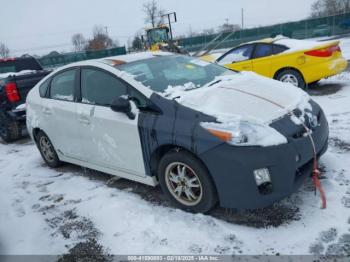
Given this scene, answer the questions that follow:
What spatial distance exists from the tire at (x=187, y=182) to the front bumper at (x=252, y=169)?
0.11 m

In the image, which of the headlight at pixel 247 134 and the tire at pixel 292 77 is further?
the tire at pixel 292 77

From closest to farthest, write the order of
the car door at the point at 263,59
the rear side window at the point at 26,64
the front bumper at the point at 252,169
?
the front bumper at the point at 252,169
the car door at the point at 263,59
the rear side window at the point at 26,64

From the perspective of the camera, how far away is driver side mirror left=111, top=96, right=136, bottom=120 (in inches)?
146

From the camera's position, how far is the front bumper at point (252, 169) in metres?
3.06

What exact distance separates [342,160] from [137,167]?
2538mm

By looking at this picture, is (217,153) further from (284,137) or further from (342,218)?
(342,218)

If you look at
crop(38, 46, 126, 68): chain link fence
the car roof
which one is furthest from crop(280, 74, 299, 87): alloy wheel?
crop(38, 46, 126, 68): chain link fence

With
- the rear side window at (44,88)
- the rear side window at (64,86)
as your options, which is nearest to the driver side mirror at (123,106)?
the rear side window at (64,86)

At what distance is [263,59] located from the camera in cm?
846

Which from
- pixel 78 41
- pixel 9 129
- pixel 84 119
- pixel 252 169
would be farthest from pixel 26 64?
pixel 78 41

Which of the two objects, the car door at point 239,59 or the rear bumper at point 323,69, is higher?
the car door at point 239,59

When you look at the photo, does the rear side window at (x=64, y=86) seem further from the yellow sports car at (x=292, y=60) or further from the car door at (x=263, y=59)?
the car door at (x=263, y=59)

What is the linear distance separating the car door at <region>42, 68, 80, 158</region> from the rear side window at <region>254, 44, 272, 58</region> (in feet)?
16.9

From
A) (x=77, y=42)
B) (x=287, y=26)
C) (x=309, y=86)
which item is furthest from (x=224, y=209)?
(x=77, y=42)
